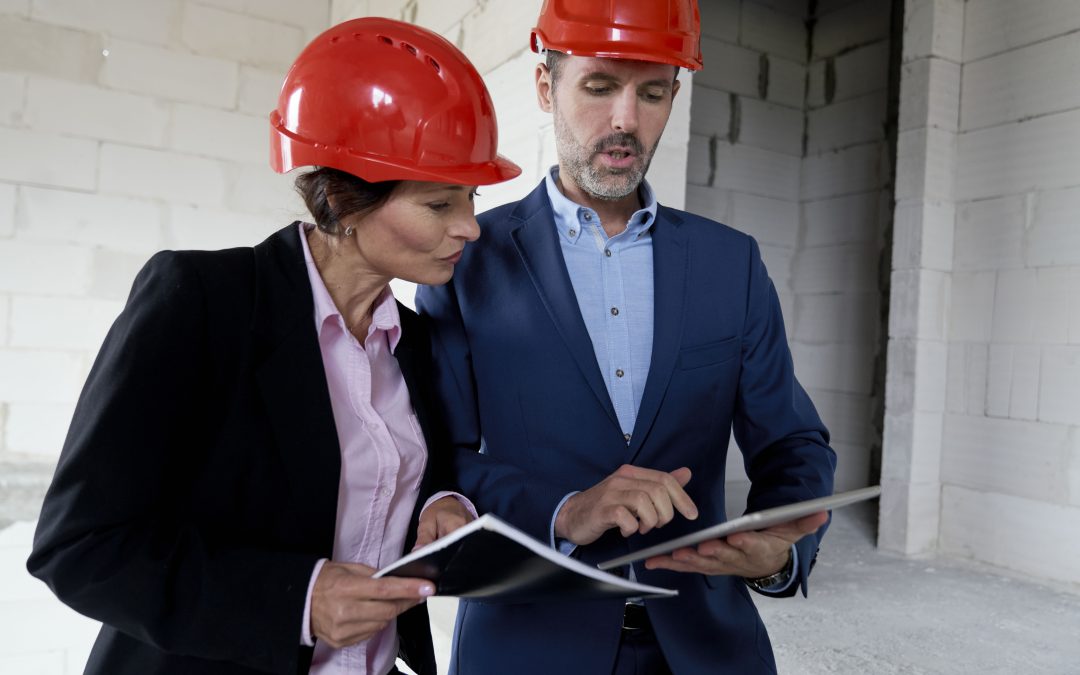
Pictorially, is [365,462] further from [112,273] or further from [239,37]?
[239,37]

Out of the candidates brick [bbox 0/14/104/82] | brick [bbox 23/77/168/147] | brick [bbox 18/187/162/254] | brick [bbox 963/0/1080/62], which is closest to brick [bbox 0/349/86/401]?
brick [bbox 18/187/162/254]

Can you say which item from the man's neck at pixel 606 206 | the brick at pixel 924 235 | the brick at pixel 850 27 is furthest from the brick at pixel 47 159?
the brick at pixel 850 27

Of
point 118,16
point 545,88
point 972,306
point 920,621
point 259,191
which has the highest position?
point 118,16

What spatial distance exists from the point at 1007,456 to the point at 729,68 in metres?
3.07

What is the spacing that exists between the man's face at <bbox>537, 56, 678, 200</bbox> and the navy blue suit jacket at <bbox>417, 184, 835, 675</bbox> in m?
0.09

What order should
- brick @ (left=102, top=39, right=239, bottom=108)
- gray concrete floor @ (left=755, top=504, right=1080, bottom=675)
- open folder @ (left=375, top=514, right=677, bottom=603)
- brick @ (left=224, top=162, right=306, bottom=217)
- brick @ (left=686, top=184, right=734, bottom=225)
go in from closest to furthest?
open folder @ (left=375, top=514, right=677, bottom=603)
gray concrete floor @ (left=755, top=504, right=1080, bottom=675)
brick @ (left=102, top=39, right=239, bottom=108)
brick @ (left=224, top=162, right=306, bottom=217)
brick @ (left=686, top=184, right=734, bottom=225)

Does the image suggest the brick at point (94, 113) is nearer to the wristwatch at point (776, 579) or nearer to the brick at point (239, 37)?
the brick at point (239, 37)

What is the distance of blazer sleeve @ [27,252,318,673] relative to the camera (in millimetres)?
911

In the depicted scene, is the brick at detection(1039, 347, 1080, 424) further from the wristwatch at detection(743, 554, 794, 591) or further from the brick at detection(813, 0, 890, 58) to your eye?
the wristwatch at detection(743, 554, 794, 591)

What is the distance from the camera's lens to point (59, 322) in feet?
14.5

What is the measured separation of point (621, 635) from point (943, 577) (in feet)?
9.70

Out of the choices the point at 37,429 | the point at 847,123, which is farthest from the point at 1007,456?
the point at 37,429

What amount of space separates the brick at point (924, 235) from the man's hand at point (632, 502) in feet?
11.1

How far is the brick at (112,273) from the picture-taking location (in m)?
4.48
